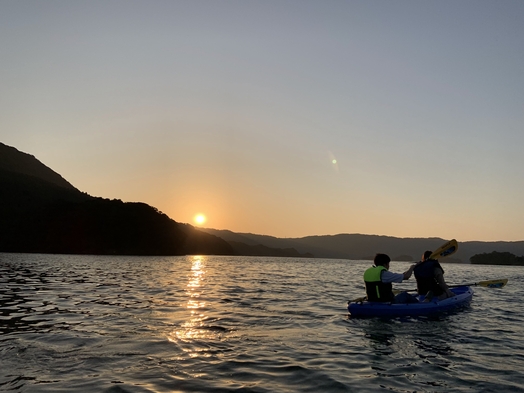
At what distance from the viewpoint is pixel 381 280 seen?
13406mm

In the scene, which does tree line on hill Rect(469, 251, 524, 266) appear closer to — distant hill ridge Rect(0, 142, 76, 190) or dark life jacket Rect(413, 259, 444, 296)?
dark life jacket Rect(413, 259, 444, 296)

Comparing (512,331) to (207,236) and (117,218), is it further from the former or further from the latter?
(207,236)

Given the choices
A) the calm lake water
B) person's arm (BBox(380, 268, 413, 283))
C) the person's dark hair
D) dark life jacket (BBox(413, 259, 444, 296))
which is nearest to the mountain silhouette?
the calm lake water

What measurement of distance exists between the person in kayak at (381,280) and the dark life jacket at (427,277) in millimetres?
1813

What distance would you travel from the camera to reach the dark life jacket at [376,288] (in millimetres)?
13506

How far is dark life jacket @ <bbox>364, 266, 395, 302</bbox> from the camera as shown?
13.5 m

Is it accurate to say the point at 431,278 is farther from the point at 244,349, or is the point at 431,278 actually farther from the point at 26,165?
the point at 26,165

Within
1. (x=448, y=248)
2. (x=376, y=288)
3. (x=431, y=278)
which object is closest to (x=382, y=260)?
(x=376, y=288)

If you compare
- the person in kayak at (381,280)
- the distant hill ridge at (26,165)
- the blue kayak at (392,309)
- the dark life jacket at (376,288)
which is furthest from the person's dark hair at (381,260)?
the distant hill ridge at (26,165)

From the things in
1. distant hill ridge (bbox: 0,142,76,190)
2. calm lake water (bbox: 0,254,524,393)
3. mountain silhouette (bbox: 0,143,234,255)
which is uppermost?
distant hill ridge (bbox: 0,142,76,190)

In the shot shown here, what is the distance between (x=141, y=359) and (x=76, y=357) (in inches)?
51.6

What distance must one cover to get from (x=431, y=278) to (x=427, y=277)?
162 millimetres

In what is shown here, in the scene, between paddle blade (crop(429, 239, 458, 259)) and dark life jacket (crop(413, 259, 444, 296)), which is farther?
paddle blade (crop(429, 239, 458, 259))

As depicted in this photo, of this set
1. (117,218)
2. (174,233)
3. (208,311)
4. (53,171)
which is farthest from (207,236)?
(208,311)
